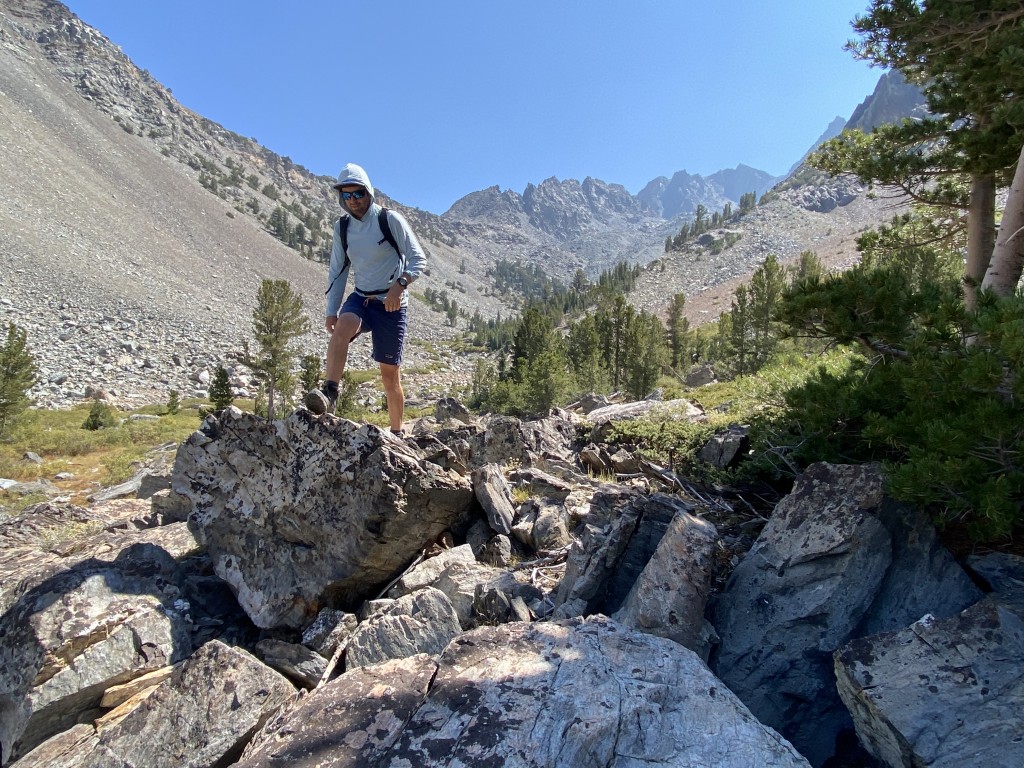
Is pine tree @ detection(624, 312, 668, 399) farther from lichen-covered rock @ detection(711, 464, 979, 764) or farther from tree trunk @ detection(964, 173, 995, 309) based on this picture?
lichen-covered rock @ detection(711, 464, 979, 764)

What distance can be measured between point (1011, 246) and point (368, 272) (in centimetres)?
717

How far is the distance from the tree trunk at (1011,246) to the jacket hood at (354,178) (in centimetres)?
671

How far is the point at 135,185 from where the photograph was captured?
8738 cm

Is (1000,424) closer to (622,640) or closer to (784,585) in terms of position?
(784,585)

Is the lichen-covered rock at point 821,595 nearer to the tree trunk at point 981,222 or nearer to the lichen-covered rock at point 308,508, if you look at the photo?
the lichen-covered rock at point 308,508

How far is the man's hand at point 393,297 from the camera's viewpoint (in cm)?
550

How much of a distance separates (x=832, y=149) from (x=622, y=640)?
391 inches

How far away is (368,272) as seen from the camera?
18.6ft

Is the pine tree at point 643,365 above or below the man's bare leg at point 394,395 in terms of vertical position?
above

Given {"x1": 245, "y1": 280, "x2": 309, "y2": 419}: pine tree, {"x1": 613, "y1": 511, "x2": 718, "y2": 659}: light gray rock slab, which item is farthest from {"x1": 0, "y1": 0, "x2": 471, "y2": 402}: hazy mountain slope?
{"x1": 613, "y1": 511, "x2": 718, "y2": 659}: light gray rock slab

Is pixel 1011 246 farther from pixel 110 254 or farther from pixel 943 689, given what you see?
pixel 110 254

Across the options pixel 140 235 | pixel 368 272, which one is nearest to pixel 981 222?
pixel 368 272

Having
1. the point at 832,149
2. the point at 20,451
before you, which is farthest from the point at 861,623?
the point at 20,451

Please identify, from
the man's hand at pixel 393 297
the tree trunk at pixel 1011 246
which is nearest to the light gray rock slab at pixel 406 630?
the man's hand at pixel 393 297
